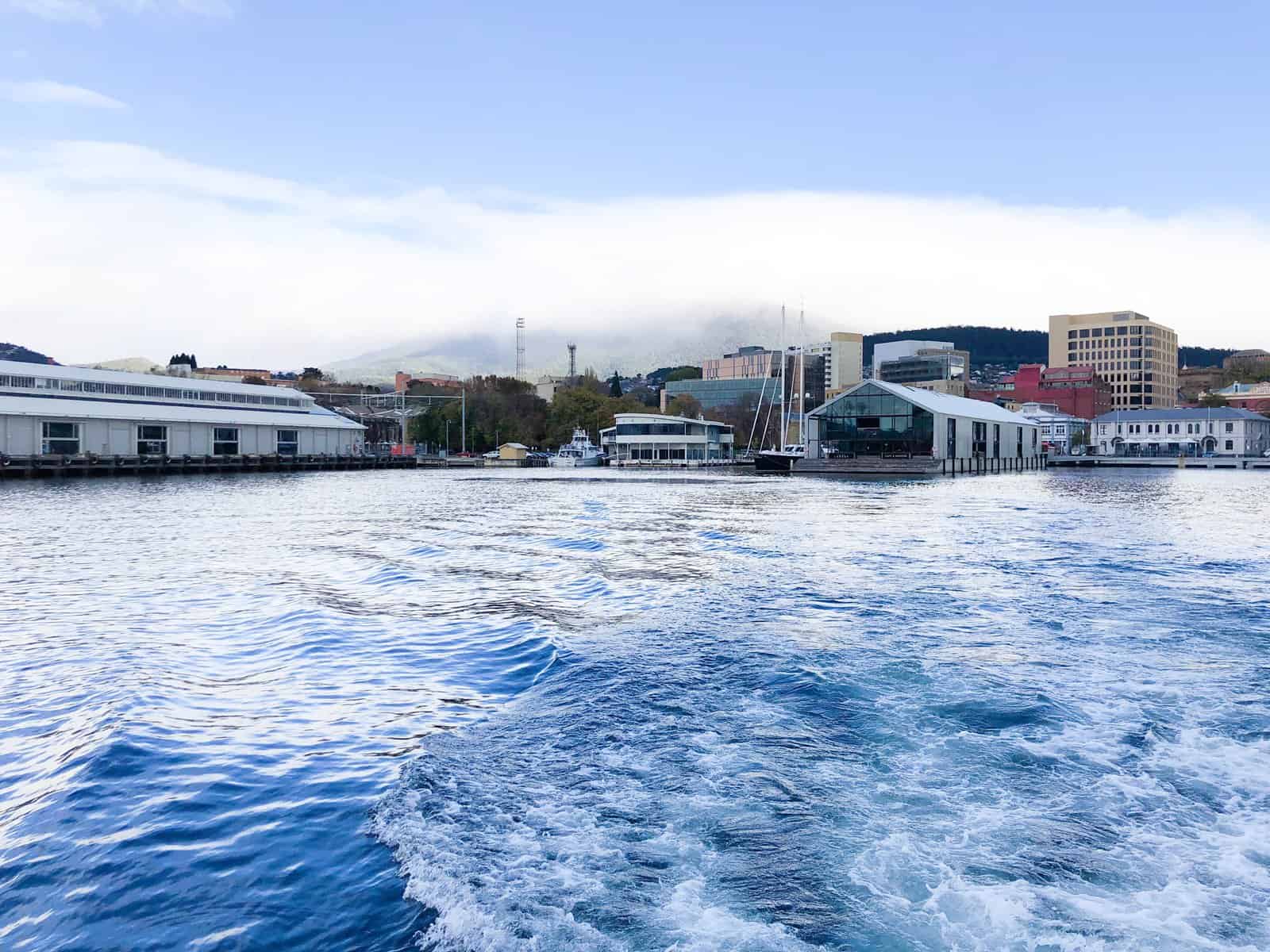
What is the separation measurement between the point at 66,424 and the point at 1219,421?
112 metres

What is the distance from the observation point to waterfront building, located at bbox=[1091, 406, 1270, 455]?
9475 cm

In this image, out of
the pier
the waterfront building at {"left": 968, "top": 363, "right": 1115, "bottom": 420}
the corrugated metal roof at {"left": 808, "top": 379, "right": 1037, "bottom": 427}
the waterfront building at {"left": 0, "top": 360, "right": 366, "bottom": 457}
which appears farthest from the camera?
the waterfront building at {"left": 968, "top": 363, "right": 1115, "bottom": 420}

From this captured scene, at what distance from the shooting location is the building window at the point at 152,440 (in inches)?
2591

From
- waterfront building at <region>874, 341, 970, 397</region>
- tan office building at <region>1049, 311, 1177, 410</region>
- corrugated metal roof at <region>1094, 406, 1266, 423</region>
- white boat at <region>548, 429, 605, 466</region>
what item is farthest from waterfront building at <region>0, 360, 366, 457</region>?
tan office building at <region>1049, 311, 1177, 410</region>

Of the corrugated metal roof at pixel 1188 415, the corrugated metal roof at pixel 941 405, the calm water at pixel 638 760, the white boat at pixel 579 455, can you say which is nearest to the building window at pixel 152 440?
the white boat at pixel 579 455

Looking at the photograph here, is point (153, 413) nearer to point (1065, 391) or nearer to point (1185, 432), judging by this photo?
point (1185, 432)

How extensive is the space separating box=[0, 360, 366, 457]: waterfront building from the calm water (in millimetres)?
52208

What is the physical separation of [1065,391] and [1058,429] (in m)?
17.6

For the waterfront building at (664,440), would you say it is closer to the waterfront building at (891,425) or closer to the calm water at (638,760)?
the waterfront building at (891,425)

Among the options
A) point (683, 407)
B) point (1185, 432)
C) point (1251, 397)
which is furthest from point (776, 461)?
point (1251, 397)

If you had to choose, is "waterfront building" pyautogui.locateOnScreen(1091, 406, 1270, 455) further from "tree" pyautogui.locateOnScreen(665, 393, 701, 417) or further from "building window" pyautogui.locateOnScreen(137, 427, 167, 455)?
"building window" pyautogui.locateOnScreen(137, 427, 167, 455)

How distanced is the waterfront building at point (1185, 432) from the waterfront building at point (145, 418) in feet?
296

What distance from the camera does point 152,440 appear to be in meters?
66.8

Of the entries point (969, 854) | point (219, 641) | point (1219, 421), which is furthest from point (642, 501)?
point (1219, 421)
